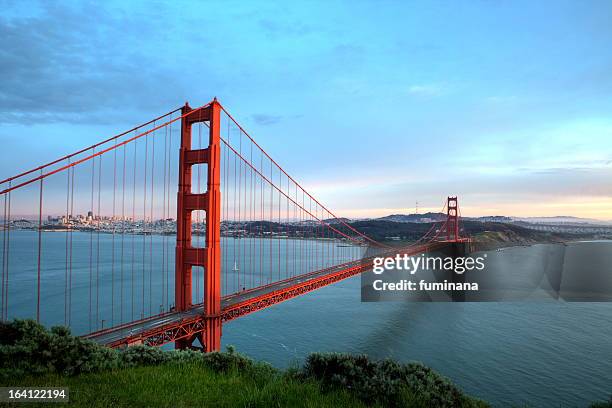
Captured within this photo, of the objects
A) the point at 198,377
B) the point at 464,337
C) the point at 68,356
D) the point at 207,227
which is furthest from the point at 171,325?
the point at 464,337

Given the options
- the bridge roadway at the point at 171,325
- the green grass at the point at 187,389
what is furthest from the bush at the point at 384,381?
the bridge roadway at the point at 171,325

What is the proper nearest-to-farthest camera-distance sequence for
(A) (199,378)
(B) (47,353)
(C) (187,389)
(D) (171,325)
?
(C) (187,389)
(A) (199,378)
(B) (47,353)
(D) (171,325)

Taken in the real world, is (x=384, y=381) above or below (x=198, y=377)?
above

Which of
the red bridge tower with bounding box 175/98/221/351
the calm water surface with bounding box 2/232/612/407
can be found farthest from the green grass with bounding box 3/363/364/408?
the calm water surface with bounding box 2/232/612/407

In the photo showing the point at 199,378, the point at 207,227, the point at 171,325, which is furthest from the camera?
the point at 207,227

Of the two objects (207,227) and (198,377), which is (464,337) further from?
(198,377)

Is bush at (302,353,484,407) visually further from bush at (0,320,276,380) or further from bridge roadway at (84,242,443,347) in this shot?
bridge roadway at (84,242,443,347)
